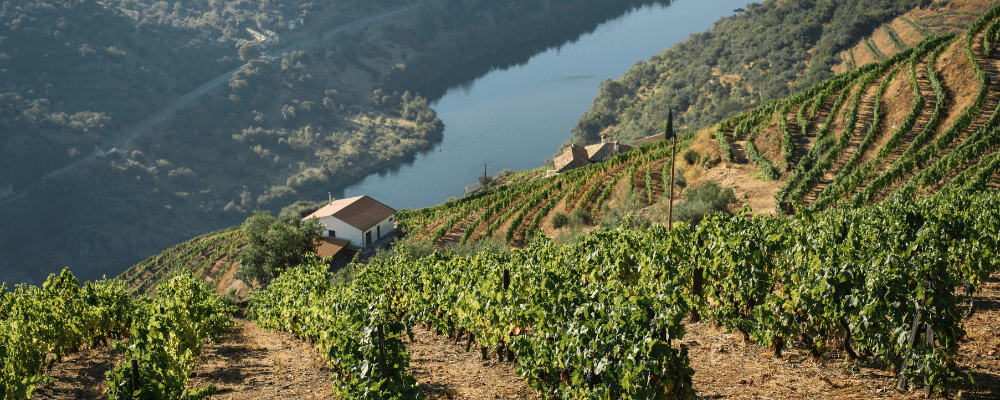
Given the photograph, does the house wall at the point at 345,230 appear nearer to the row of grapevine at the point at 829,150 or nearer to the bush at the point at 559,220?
the bush at the point at 559,220

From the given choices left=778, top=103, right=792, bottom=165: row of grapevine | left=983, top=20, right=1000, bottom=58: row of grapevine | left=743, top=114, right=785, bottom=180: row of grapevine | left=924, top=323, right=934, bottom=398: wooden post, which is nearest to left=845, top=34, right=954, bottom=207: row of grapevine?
left=983, top=20, right=1000, bottom=58: row of grapevine

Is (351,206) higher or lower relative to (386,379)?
higher

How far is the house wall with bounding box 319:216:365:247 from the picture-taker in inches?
2034

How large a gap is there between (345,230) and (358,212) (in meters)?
2.39

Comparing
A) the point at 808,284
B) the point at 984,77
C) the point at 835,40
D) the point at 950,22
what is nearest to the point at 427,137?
the point at 835,40

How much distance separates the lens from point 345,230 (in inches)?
2047

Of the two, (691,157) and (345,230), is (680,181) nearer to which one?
(691,157)

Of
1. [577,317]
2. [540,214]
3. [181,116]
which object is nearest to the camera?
[577,317]

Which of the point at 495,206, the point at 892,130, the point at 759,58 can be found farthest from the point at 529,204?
the point at 759,58

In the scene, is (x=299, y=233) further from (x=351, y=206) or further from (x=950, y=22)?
(x=950, y=22)

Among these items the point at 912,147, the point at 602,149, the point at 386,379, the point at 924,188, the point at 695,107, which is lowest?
the point at 386,379

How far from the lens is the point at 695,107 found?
359 feet

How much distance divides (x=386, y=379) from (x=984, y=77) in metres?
38.4

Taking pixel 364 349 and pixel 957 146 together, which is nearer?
pixel 364 349
